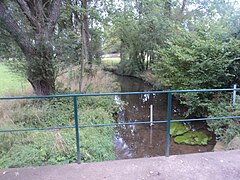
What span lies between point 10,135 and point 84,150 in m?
1.58

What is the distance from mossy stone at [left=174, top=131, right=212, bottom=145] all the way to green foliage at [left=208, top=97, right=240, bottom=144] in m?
0.34

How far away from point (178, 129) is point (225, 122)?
1470 mm

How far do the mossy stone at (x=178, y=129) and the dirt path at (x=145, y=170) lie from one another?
3.35 meters

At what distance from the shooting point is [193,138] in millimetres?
5551

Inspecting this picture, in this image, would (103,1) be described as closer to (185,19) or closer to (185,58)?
(185,58)

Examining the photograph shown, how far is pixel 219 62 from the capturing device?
19.0 feet

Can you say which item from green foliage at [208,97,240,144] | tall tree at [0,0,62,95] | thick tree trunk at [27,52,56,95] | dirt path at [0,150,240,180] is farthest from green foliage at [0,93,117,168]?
green foliage at [208,97,240,144]

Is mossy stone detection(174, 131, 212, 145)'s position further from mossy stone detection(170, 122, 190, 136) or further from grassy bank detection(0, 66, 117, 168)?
grassy bank detection(0, 66, 117, 168)

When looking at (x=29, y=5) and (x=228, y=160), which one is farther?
(x=29, y=5)

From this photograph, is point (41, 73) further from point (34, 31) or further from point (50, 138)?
point (50, 138)

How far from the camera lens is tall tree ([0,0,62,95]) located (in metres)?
5.37

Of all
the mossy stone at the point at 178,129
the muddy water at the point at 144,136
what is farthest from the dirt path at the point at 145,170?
the mossy stone at the point at 178,129

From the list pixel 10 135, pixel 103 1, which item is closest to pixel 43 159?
pixel 10 135

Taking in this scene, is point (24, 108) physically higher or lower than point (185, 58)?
lower
